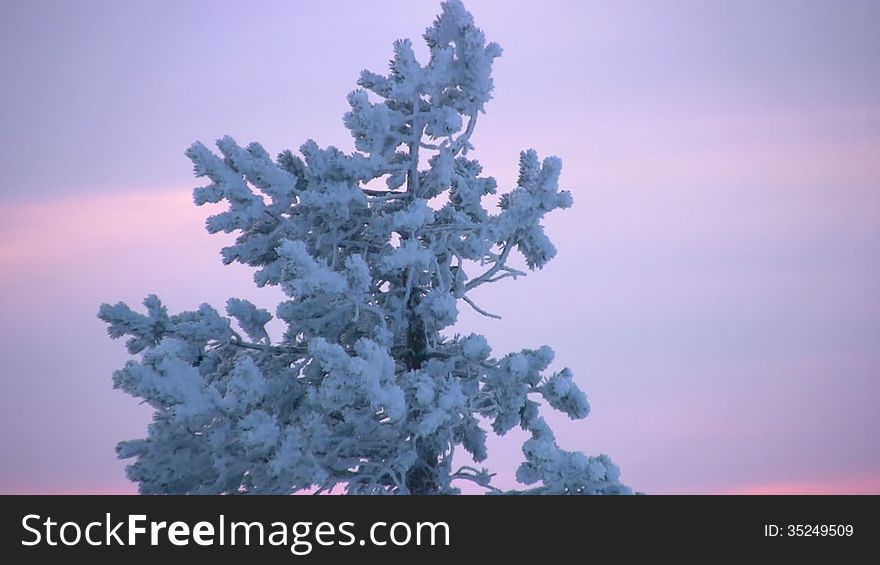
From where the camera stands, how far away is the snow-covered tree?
17.1m

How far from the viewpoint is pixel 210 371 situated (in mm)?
18422

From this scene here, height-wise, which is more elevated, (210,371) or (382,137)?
(382,137)

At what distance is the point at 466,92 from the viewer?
18.0 m

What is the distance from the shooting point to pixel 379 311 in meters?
17.7

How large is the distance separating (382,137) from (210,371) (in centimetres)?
422

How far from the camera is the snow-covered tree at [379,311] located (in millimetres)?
17125
